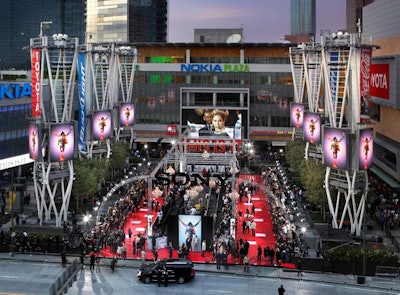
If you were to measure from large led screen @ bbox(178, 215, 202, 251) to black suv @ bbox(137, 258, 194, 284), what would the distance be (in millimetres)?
7215

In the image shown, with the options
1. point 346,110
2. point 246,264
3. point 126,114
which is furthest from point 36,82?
point 126,114

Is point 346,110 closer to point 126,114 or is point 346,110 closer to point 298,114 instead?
point 298,114

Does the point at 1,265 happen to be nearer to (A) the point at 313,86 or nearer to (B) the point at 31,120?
(B) the point at 31,120

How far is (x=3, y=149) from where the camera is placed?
6456cm

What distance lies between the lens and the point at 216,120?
325 ft

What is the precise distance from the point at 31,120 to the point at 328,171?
2493 cm

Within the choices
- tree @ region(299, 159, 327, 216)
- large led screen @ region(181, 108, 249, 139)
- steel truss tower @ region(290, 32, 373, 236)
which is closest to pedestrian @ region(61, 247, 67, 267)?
steel truss tower @ region(290, 32, 373, 236)

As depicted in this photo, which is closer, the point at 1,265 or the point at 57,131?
the point at 1,265

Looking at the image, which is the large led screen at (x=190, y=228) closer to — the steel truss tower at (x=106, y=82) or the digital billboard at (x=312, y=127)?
the digital billboard at (x=312, y=127)

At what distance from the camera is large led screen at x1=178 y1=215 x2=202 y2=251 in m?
42.2

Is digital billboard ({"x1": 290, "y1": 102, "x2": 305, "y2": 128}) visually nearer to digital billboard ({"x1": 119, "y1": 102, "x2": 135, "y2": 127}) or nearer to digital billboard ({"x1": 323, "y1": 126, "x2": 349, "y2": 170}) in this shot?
digital billboard ({"x1": 119, "y1": 102, "x2": 135, "y2": 127})

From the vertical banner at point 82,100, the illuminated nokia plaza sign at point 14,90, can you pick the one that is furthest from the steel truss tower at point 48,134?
the illuminated nokia plaza sign at point 14,90

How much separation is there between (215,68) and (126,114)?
29.9 metres

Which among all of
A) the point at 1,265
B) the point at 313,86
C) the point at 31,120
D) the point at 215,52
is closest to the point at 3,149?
the point at 31,120
